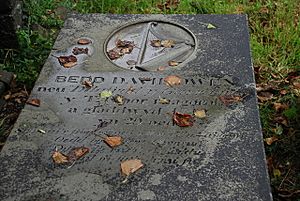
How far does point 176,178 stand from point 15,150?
752mm

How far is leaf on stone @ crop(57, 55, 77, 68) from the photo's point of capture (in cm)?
277

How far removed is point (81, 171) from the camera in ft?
6.93

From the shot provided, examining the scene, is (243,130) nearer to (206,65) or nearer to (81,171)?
(206,65)

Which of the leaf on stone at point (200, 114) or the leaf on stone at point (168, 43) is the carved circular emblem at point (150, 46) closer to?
the leaf on stone at point (168, 43)

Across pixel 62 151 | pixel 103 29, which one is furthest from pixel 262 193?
pixel 103 29

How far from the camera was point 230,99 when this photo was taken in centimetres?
248

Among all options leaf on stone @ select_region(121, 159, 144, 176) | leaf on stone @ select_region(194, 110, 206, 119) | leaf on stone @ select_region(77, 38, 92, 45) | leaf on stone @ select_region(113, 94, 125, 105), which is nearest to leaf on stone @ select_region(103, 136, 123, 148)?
leaf on stone @ select_region(121, 159, 144, 176)

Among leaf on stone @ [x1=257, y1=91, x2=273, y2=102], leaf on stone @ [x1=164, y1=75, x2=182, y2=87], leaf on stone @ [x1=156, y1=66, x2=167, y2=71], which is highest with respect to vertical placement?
leaf on stone @ [x1=164, y1=75, x2=182, y2=87]

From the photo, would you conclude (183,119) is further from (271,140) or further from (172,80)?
(271,140)

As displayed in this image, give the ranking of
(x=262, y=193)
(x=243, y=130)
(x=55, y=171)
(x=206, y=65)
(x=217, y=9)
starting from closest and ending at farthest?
(x=262, y=193) < (x=55, y=171) < (x=243, y=130) < (x=206, y=65) < (x=217, y=9)

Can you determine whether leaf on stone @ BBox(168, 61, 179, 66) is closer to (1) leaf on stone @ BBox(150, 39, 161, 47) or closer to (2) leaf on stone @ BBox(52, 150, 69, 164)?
(1) leaf on stone @ BBox(150, 39, 161, 47)

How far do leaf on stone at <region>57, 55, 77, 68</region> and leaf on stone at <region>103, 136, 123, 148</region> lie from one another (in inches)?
26.7

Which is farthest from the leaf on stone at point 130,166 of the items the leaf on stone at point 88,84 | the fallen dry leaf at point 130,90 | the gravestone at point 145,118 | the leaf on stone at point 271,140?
the leaf on stone at point 271,140

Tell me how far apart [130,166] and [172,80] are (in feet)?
2.21
